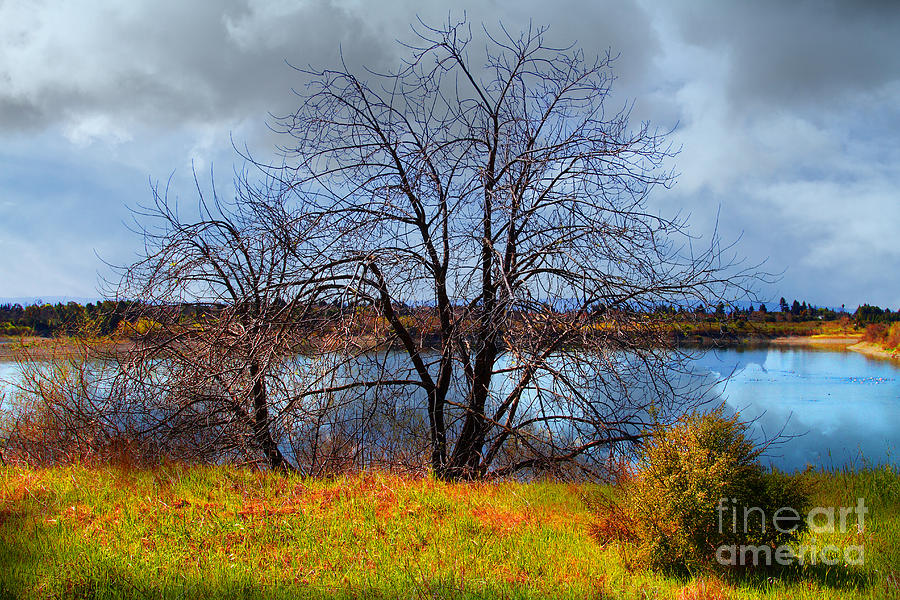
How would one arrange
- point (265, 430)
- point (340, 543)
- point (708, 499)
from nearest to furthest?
1. point (708, 499)
2. point (340, 543)
3. point (265, 430)

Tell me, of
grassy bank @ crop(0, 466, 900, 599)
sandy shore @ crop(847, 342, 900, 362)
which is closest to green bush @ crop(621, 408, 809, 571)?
grassy bank @ crop(0, 466, 900, 599)

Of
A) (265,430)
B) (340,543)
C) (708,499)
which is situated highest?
(265,430)

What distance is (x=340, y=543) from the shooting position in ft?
14.1

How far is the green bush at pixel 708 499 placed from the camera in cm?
373

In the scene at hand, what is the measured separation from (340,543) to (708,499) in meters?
2.60

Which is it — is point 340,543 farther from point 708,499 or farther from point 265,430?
point 708,499

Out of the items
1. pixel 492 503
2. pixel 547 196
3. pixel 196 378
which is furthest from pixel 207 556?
pixel 547 196

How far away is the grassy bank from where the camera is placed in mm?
3561

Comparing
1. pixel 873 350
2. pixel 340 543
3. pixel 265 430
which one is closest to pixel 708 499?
pixel 340 543

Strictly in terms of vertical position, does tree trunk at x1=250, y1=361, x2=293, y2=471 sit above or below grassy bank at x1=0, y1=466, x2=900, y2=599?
above

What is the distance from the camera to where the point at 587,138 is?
21.9 feet

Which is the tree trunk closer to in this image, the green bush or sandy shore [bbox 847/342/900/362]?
the green bush

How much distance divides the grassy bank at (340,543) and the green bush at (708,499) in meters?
0.20

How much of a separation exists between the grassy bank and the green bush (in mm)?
198
